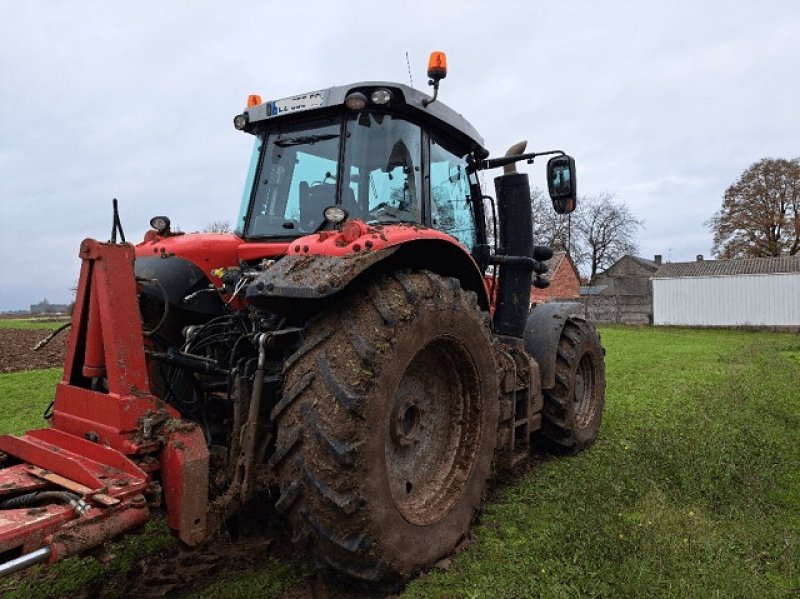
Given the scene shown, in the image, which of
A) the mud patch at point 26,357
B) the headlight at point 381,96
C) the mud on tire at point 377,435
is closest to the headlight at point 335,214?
the mud on tire at point 377,435

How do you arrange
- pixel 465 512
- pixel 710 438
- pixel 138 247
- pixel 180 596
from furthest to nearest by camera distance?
1. pixel 710 438
2. pixel 138 247
3. pixel 465 512
4. pixel 180 596

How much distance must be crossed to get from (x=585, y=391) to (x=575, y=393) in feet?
0.95

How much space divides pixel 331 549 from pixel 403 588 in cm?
51

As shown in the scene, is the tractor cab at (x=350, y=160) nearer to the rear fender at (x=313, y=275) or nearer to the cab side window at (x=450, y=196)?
the cab side window at (x=450, y=196)

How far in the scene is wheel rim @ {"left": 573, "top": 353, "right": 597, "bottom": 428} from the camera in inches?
218

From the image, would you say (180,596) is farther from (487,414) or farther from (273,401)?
(487,414)

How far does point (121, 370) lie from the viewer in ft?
8.52

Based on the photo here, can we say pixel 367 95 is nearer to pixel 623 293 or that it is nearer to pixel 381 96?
pixel 381 96

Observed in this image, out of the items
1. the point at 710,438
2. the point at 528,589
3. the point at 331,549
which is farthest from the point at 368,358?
the point at 710,438

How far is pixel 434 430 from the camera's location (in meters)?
3.43

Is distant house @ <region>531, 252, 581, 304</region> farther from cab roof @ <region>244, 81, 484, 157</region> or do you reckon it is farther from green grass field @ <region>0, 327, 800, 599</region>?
cab roof @ <region>244, 81, 484, 157</region>

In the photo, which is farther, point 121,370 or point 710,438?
point 710,438

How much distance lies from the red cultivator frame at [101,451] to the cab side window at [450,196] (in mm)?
2083

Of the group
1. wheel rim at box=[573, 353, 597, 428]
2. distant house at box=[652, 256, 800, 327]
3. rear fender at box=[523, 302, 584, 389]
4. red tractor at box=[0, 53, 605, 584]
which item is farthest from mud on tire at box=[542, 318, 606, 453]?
distant house at box=[652, 256, 800, 327]
